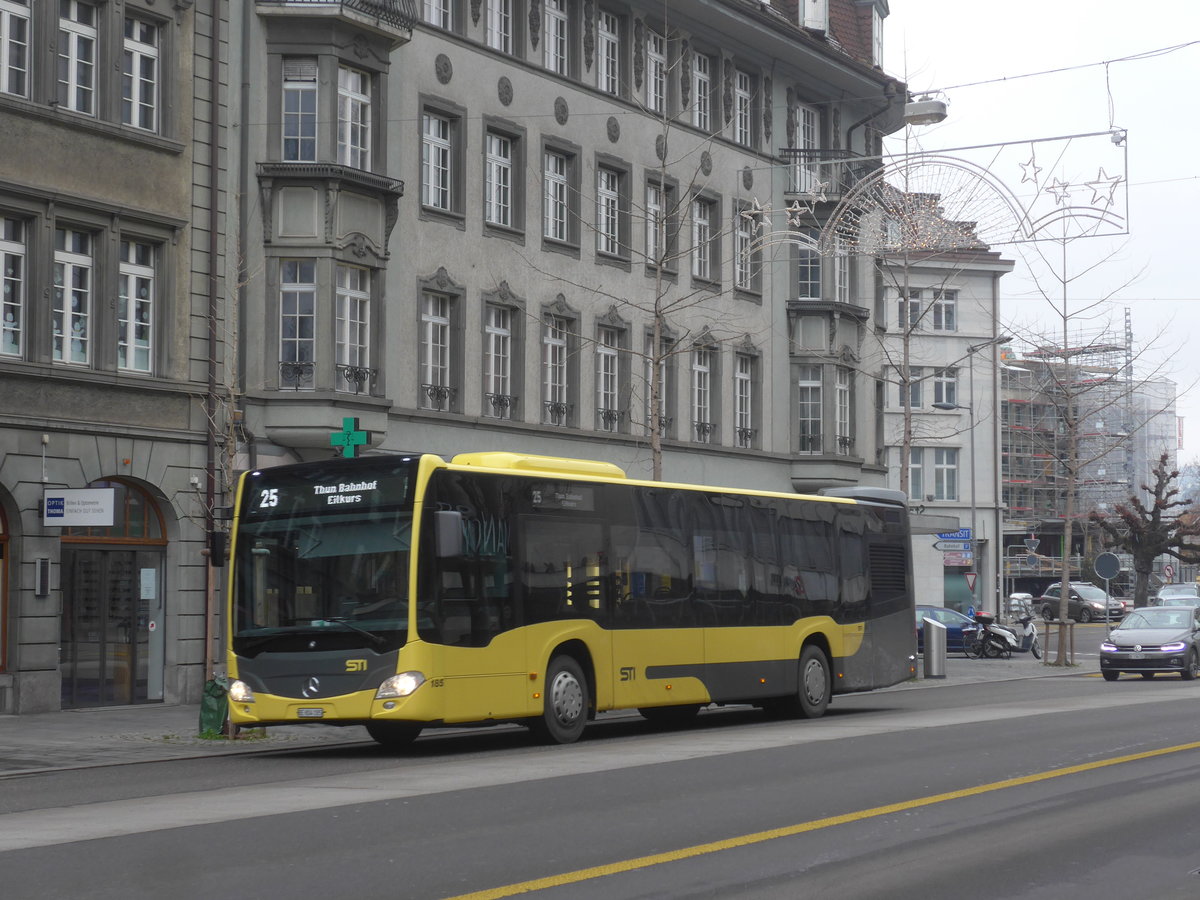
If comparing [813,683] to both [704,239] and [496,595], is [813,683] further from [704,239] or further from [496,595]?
[704,239]

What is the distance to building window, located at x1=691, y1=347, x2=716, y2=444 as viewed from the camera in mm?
40094

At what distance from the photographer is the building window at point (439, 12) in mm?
32594

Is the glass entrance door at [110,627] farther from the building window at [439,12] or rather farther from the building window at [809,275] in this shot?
the building window at [809,275]

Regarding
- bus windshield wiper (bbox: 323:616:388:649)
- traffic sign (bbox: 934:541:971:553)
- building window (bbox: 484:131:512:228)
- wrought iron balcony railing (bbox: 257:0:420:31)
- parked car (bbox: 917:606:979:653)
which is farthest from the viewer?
parked car (bbox: 917:606:979:653)

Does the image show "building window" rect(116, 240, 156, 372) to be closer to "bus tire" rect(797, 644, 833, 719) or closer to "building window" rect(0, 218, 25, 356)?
Result: "building window" rect(0, 218, 25, 356)

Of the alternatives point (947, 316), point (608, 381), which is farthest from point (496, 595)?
point (947, 316)

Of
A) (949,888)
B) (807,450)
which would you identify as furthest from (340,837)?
(807,450)

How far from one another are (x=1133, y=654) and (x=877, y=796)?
23.4 metres

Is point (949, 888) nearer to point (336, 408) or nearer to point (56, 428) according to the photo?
point (56, 428)

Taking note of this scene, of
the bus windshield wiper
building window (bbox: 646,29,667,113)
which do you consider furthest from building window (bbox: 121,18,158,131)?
building window (bbox: 646,29,667,113)

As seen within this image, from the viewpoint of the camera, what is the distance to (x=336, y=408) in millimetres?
29203

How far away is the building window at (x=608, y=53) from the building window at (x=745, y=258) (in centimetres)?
506

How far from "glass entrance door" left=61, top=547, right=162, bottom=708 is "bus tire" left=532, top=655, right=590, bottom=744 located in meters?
9.61

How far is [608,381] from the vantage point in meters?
37.7
